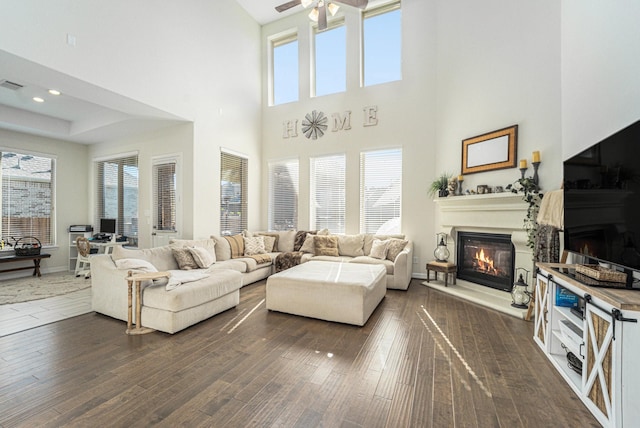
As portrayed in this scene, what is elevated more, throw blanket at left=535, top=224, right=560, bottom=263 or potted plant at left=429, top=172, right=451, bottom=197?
potted plant at left=429, top=172, right=451, bottom=197

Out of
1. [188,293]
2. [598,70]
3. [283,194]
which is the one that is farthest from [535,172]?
[283,194]

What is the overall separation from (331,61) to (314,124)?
1.51 m

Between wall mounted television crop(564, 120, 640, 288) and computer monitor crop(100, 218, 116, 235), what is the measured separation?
7.86 m

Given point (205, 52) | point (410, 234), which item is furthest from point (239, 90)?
point (410, 234)

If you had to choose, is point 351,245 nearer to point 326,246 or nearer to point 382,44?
point 326,246

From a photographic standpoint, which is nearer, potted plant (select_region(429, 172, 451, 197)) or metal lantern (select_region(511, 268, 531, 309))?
metal lantern (select_region(511, 268, 531, 309))

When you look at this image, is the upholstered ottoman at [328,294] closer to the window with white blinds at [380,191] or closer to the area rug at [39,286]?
the window with white blinds at [380,191]

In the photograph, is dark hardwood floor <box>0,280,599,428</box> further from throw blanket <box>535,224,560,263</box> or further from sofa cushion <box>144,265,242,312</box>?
throw blanket <box>535,224,560,263</box>

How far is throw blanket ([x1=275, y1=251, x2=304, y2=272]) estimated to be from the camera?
543cm

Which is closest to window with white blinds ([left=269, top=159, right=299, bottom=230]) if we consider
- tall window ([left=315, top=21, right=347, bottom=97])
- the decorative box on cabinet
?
tall window ([left=315, top=21, right=347, bottom=97])

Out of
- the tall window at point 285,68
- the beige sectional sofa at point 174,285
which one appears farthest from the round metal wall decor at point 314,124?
the beige sectional sofa at point 174,285

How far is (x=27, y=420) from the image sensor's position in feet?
5.47

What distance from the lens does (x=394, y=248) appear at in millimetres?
4988

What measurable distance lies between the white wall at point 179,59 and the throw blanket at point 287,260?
4.67 feet
